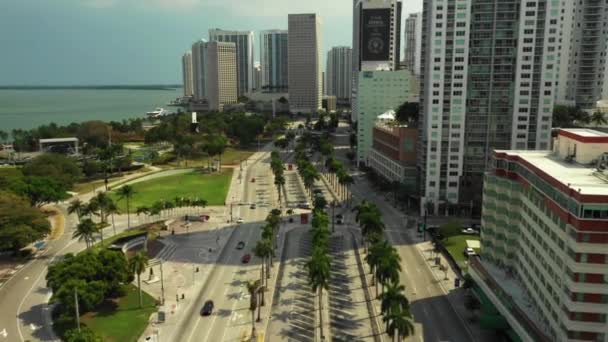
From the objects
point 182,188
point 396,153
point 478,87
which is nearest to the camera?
point 478,87

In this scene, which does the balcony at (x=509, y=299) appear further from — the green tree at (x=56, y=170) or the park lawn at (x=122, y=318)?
the green tree at (x=56, y=170)

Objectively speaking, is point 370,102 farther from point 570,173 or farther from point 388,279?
point 570,173

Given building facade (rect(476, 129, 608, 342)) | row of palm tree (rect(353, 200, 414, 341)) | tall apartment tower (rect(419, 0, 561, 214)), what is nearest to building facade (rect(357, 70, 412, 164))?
tall apartment tower (rect(419, 0, 561, 214))

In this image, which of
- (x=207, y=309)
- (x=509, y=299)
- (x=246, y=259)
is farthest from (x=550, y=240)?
(x=246, y=259)

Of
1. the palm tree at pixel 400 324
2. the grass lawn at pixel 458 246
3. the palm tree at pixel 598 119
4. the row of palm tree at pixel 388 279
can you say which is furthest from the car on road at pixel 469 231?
the palm tree at pixel 598 119

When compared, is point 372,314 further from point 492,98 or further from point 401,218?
point 492,98

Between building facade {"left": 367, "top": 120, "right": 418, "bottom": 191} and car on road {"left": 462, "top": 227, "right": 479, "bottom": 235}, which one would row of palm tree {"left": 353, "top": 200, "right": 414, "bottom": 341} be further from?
building facade {"left": 367, "top": 120, "right": 418, "bottom": 191}

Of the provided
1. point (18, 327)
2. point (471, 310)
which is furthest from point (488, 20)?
point (18, 327)
